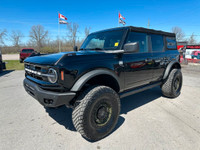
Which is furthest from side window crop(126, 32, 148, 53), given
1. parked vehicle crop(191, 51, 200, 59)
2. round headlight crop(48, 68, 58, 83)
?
parked vehicle crop(191, 51, 200, 59)

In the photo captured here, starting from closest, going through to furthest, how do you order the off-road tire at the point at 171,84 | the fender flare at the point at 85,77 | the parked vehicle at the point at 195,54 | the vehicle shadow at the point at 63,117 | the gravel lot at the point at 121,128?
1. the fender flare at the point at 85,77
2. the gravel lot at the point at 121,128
3. the vehicle shadow at the point at 63,117
4. the off-road tire at the point at 171,84
5. the parked vehicle at the point at 195,54

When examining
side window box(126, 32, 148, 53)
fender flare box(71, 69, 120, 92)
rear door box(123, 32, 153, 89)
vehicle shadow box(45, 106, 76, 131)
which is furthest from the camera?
side window box(126, 32, 148, 53)

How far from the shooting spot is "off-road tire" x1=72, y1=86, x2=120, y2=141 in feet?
6.25

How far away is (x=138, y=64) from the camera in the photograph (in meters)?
2.80

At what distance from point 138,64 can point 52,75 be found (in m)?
1.85

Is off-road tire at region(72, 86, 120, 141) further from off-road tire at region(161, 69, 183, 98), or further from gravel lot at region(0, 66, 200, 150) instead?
off-road tire at region(161, 69, 183, 98)

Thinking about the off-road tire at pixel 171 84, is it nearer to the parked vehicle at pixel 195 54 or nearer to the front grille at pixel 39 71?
the front grille at pixel 39 71

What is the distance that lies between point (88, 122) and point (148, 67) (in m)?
2.00

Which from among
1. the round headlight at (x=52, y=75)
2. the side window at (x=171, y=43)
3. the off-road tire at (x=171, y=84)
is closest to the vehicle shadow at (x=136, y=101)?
the off-road tire at (x=171, y=84)

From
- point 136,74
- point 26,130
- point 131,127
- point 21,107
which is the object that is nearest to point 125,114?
point 131,127

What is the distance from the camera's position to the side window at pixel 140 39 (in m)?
2.80

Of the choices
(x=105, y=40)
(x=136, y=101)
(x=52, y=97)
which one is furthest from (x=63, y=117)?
(x=136, y=101)

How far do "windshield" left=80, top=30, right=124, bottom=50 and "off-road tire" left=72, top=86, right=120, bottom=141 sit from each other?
1050 millimetres

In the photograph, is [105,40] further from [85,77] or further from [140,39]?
[85,77]
